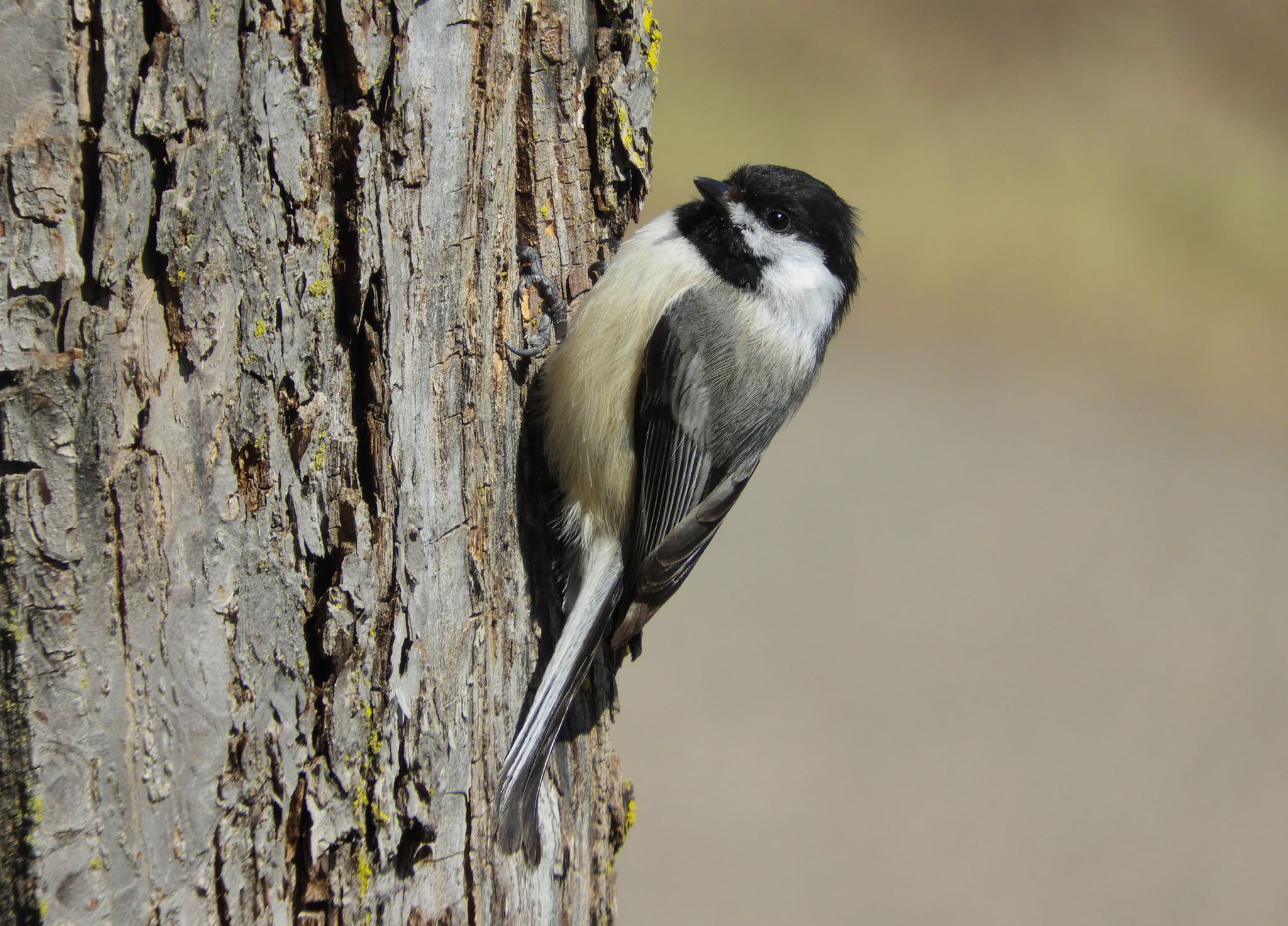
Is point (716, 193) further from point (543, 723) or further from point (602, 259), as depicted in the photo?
point (543, 723)

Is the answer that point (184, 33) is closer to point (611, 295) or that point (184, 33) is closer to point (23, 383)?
point (23, 383)

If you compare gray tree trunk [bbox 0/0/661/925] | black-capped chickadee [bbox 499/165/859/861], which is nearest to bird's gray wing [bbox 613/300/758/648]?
black-capped chickadee [bbox 499/165/859/861]

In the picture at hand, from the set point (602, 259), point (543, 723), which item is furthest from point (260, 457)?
point (602, 259)

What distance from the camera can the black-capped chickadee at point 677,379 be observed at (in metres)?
2.34

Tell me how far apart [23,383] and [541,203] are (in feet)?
3.43

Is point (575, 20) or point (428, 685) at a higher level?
point (575, 20)

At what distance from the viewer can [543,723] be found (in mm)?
2064

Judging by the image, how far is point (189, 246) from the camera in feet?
5.08

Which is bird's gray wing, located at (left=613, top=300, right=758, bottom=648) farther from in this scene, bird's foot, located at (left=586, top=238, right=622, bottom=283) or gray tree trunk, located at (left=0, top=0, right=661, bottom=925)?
gray tree trunk, located at (left=0, top=0, right=661, bottom=925)

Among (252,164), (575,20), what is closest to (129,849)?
(252,164)

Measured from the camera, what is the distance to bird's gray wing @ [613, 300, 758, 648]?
8.00 feet

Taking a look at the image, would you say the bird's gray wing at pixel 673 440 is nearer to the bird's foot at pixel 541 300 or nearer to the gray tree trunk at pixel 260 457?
the bird's foot at pixel 541 300

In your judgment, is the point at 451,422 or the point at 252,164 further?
the point at 451,422

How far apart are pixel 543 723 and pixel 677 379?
32.1 inches
